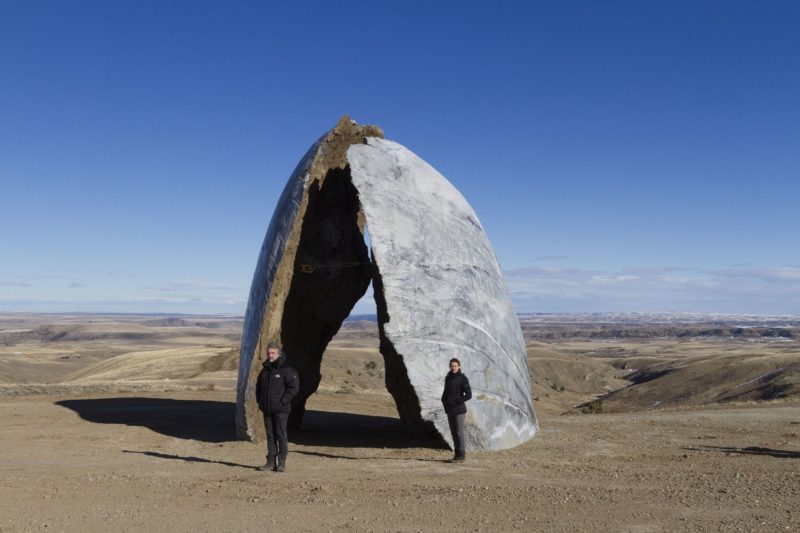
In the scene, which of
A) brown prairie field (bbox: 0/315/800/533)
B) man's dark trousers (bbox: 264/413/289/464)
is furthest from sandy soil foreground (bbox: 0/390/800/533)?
man's dark trousers (bbox: 264/413/289/464)

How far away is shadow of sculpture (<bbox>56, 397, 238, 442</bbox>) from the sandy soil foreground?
0.10 metres

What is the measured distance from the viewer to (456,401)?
30.6ft

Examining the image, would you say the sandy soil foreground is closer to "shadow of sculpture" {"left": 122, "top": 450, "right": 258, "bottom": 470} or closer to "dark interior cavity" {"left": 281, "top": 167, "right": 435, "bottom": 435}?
"shadow of sculpture" {"left": 122, "top": 450, "right": 258, "bottom": 470}

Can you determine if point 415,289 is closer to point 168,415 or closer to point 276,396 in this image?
point 276,396

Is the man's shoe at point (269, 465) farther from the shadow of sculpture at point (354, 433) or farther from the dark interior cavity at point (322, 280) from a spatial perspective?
the dark interior cavity at point (322, 280)

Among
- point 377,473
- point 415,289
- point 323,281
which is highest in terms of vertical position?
point 323,281

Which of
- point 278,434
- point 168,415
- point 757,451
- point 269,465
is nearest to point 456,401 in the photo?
point 278,434

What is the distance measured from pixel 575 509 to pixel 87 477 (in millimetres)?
5779

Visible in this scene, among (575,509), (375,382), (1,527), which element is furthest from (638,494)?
(375,382)

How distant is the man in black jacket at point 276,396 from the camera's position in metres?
8.83

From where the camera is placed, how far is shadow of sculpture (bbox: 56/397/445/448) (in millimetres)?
11812

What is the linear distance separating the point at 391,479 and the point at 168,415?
301 inches

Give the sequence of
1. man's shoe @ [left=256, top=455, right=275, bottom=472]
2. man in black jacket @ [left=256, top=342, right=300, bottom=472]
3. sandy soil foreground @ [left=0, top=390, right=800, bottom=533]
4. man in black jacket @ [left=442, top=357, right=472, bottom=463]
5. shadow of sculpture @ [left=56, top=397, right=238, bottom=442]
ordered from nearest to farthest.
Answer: sandy soil foreground @ [left=0, top=390, right=800, bottom=533]
man in black jacket @ [left=256, top=342, right=300, bottom=472]
man's shoe @ [left=256, top=455, right=275, bottom=472]
man in black jacket @ [left=442, top=357, right=472, bottom=463]
shadow of sculpture @ [left=56, top=397, right=238, bottom=442]

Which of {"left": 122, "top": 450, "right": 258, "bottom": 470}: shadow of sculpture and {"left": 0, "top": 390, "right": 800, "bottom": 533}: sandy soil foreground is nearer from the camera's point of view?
{"left": 0, "top": 390, "right": 800, "bottom": 533}: sandy soil foreground
